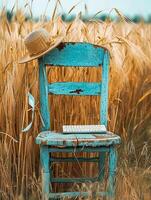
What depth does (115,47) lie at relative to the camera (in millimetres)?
4559

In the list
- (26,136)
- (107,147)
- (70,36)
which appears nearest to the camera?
(107,147)

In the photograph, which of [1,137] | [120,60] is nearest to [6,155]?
[1,137]

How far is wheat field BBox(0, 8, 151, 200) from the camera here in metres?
3.92

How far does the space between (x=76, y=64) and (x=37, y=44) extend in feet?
0.96

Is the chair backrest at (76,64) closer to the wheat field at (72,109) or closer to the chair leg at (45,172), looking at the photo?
the wheat field at (72,109)

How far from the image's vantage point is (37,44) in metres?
3.94

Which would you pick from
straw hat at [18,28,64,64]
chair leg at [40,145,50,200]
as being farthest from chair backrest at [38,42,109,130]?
chair leg at [40,145,50,200]

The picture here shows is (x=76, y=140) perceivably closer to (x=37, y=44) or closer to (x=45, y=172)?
(x=45, y=172)

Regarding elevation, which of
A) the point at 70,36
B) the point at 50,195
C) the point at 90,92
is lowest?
the point at 50,195

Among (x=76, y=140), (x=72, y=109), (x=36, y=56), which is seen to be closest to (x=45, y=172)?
(x=76, y=140)

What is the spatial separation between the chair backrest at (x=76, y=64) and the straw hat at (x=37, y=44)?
8 cm

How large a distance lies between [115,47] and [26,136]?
3.47 ft

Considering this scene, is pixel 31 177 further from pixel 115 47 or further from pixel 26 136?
pixel 115 47

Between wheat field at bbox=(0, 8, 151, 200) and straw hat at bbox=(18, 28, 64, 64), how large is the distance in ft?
0.35
